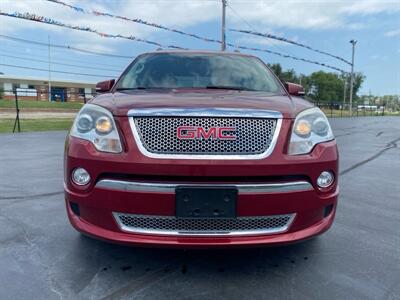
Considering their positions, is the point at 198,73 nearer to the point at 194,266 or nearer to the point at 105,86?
the point at 105,86

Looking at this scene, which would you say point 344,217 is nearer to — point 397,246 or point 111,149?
point 397,246

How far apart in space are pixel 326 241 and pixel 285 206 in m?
1.05

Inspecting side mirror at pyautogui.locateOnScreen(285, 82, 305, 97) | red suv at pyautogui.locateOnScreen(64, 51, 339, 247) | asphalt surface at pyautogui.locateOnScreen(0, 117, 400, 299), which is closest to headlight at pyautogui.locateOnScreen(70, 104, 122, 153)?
red suv at pyautogui.locateOnScreen(64, 51, 339, 247)

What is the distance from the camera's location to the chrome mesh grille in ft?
7.09

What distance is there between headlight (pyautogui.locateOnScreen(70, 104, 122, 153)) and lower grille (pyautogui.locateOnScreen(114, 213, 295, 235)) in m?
0.43

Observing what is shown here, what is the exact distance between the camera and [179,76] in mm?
3506

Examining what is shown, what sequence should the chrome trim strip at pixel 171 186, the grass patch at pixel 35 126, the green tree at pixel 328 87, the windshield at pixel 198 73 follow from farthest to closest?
the green tree at pixel 328 87 < the grass patch at pixel 35 126 < the windshield at pixel 198 73 < the chrome trim strip at pixel 171 186

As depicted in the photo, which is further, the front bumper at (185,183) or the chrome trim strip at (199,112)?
the chrome trim strip at (199,112)

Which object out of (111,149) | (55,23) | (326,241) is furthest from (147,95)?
(55,23)

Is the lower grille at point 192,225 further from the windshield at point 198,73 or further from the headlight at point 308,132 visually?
the windshield at point 198,73

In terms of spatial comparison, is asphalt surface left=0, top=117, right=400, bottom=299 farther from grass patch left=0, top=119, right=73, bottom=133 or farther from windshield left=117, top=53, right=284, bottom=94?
grass patch left=0, top=119, right=73, bottom=133

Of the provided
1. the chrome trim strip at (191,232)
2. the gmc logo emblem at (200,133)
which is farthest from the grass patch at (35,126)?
the gmc logo emblem at (200,133)

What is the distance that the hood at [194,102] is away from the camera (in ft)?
7.53

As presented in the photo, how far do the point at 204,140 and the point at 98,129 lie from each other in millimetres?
688
